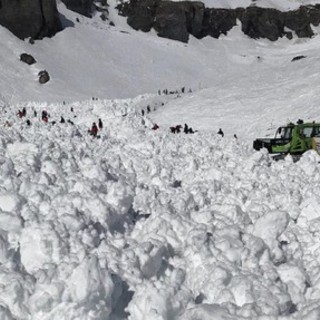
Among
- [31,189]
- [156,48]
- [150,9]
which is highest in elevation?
[150,9]

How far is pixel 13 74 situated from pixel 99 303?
2250 inches

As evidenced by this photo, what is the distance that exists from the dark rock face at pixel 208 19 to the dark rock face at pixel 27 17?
19566mm

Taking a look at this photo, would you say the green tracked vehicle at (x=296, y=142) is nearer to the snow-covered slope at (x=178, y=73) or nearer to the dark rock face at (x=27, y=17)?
the snow-covered slope at (x=178, y=73)

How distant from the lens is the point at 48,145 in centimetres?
991

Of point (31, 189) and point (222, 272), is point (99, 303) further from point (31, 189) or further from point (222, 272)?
point (31, 189)

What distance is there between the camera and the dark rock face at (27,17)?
6494cm

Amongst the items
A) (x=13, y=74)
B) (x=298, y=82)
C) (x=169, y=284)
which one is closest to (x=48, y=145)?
(x=169, y=284)

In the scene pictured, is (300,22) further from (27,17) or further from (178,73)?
(27,17)

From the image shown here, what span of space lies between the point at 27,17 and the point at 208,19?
35292 mm

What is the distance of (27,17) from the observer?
65.6 metres

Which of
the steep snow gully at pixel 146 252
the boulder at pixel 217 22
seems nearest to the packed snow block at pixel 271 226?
the steep snow gully at pixel 146 252

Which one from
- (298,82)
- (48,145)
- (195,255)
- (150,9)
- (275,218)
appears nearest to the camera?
(195,255)

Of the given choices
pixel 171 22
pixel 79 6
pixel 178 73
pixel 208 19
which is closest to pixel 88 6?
pixel 79 6

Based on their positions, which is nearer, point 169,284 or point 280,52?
point 169,284
